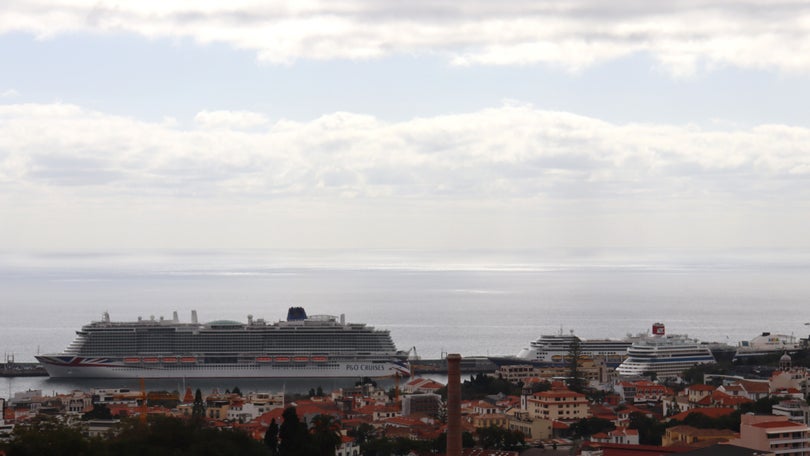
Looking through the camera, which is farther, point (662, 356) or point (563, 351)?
point (563, 351)

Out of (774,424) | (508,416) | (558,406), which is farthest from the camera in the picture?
(558,406)

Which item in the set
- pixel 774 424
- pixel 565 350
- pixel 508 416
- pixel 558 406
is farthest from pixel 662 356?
pixel 774 424

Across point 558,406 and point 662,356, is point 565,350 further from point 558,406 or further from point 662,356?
point 558,406

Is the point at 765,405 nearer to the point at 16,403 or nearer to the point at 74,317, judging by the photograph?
the point at 16,403

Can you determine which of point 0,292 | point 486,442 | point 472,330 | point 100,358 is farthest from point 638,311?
point 0,292

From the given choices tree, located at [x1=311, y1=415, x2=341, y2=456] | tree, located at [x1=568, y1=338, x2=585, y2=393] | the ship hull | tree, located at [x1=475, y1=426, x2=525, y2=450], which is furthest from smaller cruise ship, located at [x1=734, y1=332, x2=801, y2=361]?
tree, located at [x1=311, y1=415, x2=341, y2=456]

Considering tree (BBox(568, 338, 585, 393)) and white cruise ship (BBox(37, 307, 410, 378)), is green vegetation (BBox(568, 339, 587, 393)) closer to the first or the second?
tree (BBox(568, 338, 585, 393))

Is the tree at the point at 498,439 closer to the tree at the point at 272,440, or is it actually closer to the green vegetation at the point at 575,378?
the tree at the point at 272,440
